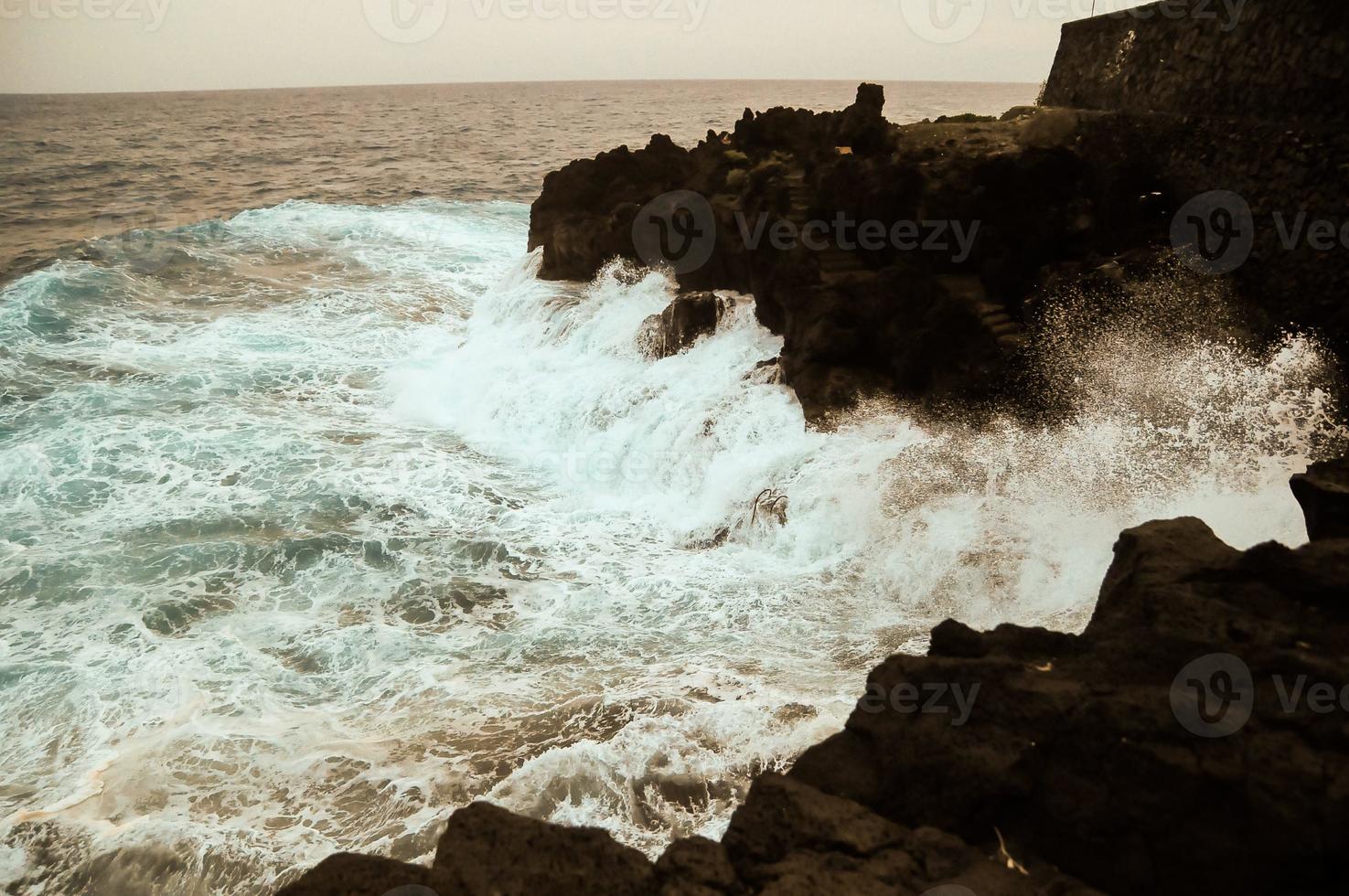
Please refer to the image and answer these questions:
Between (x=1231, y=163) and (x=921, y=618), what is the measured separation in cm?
524

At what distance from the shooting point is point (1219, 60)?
8578mm

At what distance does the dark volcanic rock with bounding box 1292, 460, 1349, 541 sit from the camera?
4.24 meters

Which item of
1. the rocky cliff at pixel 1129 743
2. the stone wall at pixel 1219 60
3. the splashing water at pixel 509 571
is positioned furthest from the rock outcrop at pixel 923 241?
the stone wall at pixel 1219 60

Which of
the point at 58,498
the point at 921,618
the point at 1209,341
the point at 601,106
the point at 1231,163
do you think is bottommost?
the point at 58,498

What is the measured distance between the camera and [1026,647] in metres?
3.94

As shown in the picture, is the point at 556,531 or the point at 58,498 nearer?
the point at 556,531

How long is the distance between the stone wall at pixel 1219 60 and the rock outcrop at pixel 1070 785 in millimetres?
5593

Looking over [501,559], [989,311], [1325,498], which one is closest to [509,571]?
[501,559]

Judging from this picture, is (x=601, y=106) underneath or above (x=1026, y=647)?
above

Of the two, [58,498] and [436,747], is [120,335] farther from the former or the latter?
[436,747]

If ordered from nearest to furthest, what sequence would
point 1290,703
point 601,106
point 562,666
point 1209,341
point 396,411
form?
point 1290,703, point 562,666, point 1209,341, point 396,411, point 601,106

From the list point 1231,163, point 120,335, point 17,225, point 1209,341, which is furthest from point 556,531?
point 17,225

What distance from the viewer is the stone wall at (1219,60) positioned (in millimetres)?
7336

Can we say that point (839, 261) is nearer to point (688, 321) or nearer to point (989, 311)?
point (989, 311)
